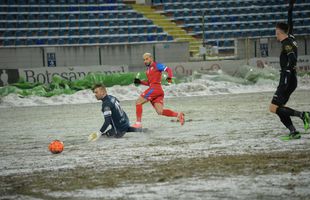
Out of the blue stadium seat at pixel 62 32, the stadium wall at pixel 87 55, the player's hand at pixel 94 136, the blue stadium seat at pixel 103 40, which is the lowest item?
the player's hand at pixel 94 136

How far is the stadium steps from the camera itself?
3206 cm

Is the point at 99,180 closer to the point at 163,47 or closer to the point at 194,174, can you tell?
the point at 194,174

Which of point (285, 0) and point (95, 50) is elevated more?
point (285, 0)

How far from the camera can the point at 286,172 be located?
18.7 feet

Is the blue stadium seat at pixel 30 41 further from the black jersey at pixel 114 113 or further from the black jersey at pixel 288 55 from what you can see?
the black jersey at pixel 288 55

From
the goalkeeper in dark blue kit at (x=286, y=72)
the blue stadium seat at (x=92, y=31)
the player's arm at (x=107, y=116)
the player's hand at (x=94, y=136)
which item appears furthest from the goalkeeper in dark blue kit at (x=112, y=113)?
the blue stadium seat at (x=92, y=31)

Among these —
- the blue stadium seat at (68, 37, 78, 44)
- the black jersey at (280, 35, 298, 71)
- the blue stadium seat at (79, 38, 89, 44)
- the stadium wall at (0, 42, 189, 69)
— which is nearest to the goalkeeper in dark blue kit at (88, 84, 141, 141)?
the black jersey at (280, 35, 298, 71)

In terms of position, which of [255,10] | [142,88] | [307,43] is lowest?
[142,88]

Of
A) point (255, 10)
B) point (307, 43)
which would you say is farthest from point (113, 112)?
point (255, 10)

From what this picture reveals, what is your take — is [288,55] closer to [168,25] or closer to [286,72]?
[286,72]

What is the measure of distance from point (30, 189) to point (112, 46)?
67.2ft

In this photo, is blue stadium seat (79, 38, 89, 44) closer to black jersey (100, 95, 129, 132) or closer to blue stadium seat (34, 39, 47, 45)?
blue stadium seat (34, 39, 47, 45)

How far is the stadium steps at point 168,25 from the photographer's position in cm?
3206

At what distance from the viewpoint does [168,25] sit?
33.5 meters
